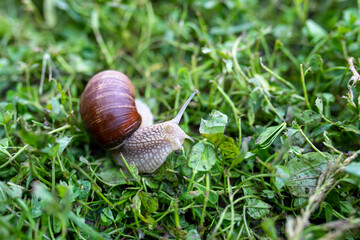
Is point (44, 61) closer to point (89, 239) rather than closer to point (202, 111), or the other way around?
point (202, 111)

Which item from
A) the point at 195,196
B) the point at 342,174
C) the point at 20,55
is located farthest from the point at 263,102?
the point at 20,55

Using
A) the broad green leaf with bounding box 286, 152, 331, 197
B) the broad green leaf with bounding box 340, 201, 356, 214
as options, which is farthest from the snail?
the broad green leaf with bounding box 340, 201, 356, 214

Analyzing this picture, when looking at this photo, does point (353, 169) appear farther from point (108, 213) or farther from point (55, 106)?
point (55, 106)

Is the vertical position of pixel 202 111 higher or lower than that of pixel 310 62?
lower

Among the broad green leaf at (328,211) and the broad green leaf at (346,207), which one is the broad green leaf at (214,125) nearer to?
the broad green leaf at (328,211)

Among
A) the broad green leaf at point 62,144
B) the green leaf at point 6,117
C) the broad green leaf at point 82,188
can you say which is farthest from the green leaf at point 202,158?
the green leaf at point 6,117
